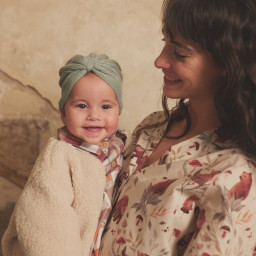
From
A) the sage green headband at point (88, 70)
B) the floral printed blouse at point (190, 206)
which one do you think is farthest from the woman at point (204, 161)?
the sage green headband at point (88, 70)

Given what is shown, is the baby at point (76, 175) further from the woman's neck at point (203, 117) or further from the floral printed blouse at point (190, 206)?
the woman's neck at point (203, 117)

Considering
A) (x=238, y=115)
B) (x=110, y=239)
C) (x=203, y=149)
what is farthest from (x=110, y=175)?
(x=238, y=115)

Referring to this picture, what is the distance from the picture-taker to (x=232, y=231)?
2.94ft

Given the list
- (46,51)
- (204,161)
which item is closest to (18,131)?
(46,51)

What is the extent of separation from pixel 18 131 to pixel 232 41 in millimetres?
1184

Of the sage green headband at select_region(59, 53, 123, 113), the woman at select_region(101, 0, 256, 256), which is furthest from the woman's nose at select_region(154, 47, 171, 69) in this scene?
the sage green headband at select_region(59, 53, 123, 113)

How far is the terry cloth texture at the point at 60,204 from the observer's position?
3.36 feet

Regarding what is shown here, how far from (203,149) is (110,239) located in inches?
15.1

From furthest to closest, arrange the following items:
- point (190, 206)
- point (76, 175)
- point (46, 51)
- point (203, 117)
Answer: point (46, 51) < point (203, 117) < point (76, 175) < point (190, 206)

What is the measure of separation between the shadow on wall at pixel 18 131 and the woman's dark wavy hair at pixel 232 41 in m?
0.95

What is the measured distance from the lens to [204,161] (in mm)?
1023

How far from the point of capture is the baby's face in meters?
1.18

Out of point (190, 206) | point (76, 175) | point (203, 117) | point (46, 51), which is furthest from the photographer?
point (46, 51)

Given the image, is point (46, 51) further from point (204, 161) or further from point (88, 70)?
point (204, 161)
